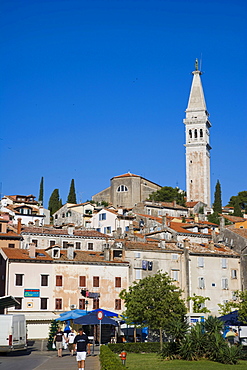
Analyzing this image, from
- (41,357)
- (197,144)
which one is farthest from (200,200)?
(41,357)

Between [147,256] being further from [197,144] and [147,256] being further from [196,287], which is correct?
[197,144]

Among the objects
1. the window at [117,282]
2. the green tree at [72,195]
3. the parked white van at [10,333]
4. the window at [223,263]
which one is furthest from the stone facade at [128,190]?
the parked white van at [10,333]

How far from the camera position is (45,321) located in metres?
60.3

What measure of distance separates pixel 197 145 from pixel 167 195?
26.3m

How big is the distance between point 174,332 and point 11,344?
30.0ft

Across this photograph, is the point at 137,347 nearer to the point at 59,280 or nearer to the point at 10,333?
the point at 10,333

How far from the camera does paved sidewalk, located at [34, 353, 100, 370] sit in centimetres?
2837

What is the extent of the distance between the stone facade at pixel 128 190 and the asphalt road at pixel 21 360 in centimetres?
9269

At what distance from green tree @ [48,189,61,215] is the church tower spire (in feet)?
108

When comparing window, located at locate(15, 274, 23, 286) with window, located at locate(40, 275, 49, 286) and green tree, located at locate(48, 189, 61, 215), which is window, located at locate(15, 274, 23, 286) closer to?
window, located at locate(40, 275, 49, 286)

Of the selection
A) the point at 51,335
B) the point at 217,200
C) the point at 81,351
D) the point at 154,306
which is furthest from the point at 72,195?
the point at 81,351

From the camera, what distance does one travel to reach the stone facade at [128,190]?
429ft

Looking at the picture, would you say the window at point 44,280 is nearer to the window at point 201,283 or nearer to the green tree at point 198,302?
the green tree at point 198,302

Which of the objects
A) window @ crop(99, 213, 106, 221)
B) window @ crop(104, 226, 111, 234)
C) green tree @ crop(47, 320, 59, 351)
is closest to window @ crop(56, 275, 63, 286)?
green tree @ crop(47, 320, 59, 351)
